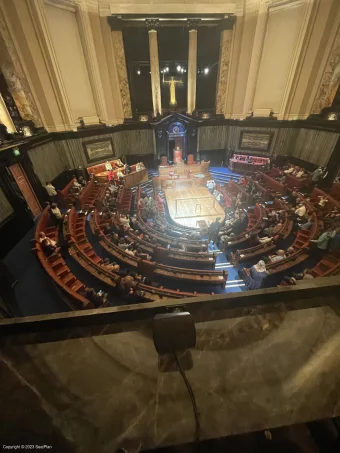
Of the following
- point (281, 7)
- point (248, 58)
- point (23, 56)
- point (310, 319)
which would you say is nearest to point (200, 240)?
point (310, 319)

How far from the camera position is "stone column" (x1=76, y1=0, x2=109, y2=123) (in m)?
13.5

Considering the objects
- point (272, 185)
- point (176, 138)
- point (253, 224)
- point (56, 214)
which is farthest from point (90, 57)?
point (253, 224)

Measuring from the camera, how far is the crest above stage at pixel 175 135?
57.5 ft

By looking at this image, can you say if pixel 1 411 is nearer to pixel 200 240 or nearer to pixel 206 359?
pixel 206 359

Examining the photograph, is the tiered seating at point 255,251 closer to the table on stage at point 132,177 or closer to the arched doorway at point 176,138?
the table on stage at point 132,177

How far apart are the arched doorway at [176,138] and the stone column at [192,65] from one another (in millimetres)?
1520

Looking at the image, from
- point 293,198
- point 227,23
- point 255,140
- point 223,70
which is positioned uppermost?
point 227,23

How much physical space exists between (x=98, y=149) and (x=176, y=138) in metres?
6.77

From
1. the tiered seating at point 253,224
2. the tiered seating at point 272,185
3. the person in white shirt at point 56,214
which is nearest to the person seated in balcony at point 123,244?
the person in white shirt at point 56,214

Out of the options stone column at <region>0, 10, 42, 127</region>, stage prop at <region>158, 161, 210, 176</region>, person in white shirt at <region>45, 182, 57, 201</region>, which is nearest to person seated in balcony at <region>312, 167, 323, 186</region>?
stage prop at <region>158, 161, 210, 176</region>

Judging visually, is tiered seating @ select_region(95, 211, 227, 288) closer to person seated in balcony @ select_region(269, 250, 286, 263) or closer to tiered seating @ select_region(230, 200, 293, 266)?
tiered seating @ select_region(230, 200, 293, 266)

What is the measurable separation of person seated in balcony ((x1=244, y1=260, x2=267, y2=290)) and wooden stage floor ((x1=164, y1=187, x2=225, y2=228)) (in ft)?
16.0

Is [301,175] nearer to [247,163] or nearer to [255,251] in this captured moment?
[247,163]

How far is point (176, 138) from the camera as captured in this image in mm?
18391
